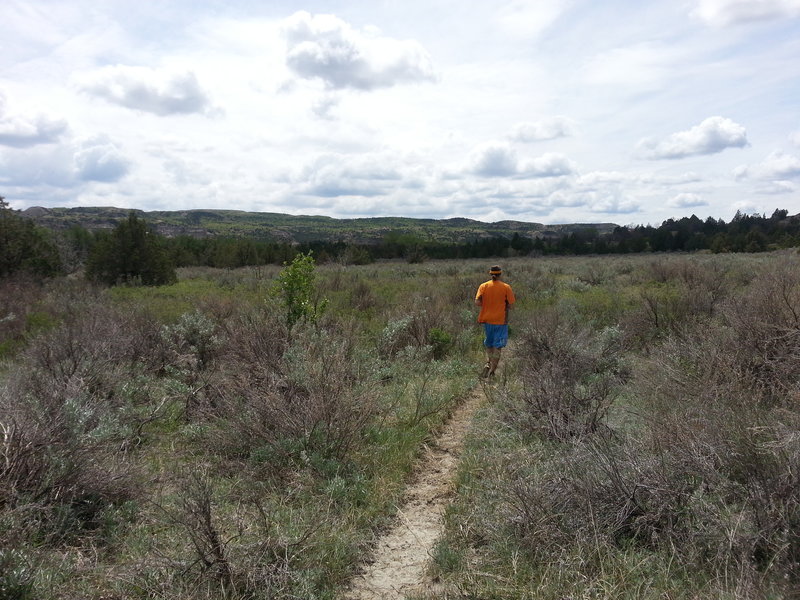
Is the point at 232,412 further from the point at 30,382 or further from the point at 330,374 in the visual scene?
the point at 30,382

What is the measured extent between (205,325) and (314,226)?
464 ft

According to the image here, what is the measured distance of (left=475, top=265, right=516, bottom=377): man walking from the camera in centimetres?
859

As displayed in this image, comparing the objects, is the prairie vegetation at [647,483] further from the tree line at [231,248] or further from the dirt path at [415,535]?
the tree line at [231,248]

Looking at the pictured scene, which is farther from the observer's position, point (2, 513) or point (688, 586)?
point (2, 513)

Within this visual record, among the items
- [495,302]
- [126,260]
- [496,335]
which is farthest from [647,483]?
[126,260]

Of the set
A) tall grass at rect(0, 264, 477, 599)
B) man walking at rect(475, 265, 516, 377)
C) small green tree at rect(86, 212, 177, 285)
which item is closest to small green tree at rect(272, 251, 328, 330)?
tall grass at rect(0, 264, 477, 599)

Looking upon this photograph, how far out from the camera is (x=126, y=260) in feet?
89.1

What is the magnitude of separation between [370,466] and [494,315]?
14.3ft

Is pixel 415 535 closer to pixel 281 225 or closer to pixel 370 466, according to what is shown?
pixel 370 466

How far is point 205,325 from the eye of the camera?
309 inches

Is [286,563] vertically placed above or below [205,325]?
below

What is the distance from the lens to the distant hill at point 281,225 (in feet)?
379

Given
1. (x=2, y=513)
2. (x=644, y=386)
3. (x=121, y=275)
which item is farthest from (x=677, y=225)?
(x=2, y=513)

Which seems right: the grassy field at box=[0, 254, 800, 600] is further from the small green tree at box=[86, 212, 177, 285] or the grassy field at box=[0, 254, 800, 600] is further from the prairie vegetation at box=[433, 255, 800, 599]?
the small green tree at box=[86, 212, 177, 285]
